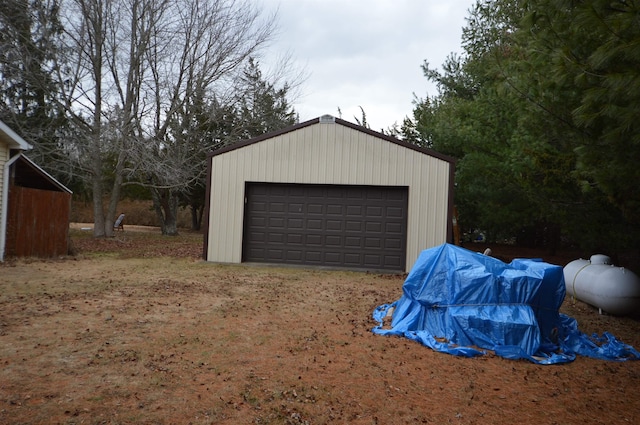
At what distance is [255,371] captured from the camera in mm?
4293

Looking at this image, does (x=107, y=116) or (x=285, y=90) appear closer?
(x=107, y=116)

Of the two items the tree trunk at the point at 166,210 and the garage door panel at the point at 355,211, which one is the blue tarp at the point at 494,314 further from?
the tree trunk at the point at 166,210

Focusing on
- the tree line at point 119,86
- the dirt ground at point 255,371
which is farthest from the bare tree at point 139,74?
the dirt ground at point 255,371

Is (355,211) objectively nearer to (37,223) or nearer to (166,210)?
(37,223)

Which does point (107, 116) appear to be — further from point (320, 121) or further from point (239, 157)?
point (320, 121)

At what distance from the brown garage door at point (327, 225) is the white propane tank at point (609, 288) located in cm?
423

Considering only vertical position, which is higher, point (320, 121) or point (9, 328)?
point (320, 121)

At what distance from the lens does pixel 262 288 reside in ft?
28.9

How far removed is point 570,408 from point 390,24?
390 inches

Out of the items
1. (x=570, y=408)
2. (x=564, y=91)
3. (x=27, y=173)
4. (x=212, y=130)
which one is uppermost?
(x=212, y=130)

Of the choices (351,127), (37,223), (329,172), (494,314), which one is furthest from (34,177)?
(494,314)

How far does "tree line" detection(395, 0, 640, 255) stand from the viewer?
4.19 m

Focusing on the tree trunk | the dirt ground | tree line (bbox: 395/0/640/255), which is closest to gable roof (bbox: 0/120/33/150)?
the dirt ground

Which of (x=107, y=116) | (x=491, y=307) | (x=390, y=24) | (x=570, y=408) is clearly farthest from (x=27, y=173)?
(x=570, y=408)
